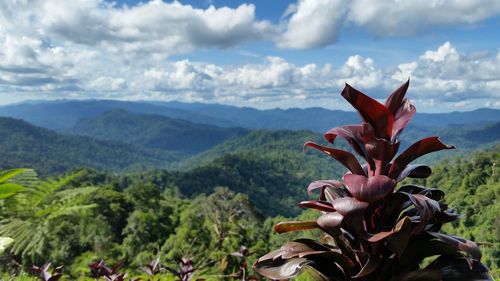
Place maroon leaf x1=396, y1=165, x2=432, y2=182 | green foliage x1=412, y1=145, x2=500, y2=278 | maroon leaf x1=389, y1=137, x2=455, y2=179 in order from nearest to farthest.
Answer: maroon leaf x1=389, y1=137, x2=455, y2=179 → maroon leaf x1=396, y1=165, x2=432, y2=182 → green foliage x1=412, y1=145, x2=500, y2=278

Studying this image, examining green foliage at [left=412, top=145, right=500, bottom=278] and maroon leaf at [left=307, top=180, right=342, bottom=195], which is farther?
A: green foliage at [left=412, top=145, right=500, bottom=278]

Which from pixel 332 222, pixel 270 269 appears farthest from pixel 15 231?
pixel 332 222

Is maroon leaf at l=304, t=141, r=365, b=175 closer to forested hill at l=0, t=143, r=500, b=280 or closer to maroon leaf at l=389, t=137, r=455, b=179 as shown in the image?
maroon leaf at l=389, t=137, r=455, b=179

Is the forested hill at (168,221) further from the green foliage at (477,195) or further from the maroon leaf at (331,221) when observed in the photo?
the maroon leaf at (331,221)

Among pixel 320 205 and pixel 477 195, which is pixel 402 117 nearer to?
pixel 320 205

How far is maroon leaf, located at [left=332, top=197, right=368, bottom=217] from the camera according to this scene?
3.80ft

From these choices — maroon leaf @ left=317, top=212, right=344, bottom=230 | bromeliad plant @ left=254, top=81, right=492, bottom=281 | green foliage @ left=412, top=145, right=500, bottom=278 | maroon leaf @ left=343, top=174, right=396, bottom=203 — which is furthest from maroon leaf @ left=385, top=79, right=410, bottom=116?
green foliage @ left=412, top=145, right=500, bottom=278

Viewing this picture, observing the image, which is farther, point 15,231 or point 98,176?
point 98,176

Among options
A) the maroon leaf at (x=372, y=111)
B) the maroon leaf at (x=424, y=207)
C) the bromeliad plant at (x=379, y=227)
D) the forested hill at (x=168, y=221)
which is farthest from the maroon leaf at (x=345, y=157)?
the forested hill at (x=168, y=221)

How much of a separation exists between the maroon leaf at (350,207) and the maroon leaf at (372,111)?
0.80 feet

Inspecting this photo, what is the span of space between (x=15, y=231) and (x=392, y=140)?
11.1ft

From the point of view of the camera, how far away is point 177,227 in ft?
116

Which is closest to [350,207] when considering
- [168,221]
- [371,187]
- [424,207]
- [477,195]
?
[371,187]

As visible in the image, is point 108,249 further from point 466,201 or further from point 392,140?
point 466,201
